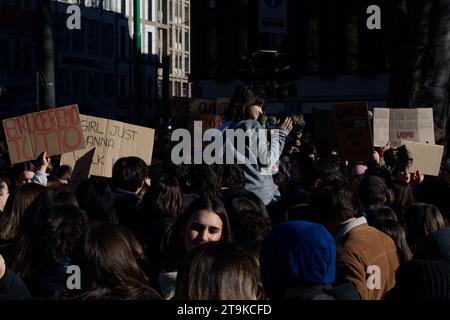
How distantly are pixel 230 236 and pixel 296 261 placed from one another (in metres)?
1.54

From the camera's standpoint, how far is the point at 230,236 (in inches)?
223

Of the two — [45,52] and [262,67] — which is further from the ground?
[45,52]

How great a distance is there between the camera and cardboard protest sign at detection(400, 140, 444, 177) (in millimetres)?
11039

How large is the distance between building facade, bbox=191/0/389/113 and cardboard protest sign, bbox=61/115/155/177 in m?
33.9

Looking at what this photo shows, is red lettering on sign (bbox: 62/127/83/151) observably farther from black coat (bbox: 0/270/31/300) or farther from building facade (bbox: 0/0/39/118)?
building facade (bbox: 0/0/39/118)

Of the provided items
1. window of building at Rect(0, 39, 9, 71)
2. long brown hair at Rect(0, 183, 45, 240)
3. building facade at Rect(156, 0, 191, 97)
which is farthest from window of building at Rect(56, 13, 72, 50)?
long brown hair at Rect(0, 183, 45, 240)

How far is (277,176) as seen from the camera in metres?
10.5

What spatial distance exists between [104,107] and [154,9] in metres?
13.6

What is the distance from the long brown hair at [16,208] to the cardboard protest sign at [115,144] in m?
3.30

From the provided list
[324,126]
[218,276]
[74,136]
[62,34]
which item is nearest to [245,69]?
[324,126]

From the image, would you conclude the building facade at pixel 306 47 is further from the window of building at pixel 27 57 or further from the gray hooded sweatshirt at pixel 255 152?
the gray hooded sweatshirt at pixel 255 152

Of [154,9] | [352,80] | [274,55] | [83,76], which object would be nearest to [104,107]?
[83,76]

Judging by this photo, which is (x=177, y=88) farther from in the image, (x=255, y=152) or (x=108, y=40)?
(x=255, y=152)

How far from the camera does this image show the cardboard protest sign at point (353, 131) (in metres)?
12.2
